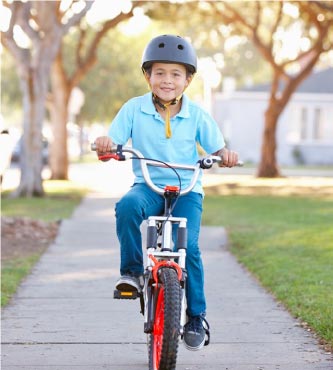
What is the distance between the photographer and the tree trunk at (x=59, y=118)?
90.0ft

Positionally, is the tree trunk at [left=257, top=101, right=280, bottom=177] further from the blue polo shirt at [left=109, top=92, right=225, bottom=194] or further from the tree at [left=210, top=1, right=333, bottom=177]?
the blue polo shirt at [left=109, top=92, right=225, bottom=194]

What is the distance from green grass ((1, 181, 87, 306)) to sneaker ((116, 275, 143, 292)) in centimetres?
278

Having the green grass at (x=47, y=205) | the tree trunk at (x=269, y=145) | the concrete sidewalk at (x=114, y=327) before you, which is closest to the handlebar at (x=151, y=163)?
the concrete sidewalk at (x=114, y=327)

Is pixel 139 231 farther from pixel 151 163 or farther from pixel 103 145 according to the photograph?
pixel 103 145

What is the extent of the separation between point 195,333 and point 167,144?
1097mm

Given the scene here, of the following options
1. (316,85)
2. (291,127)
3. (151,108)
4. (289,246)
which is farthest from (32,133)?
(316,85)

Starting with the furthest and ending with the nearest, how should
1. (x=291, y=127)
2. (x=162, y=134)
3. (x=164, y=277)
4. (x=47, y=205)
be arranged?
(x=291, y=127), (x=47, y=205), (x=162, y=134), (x=164, y=277)

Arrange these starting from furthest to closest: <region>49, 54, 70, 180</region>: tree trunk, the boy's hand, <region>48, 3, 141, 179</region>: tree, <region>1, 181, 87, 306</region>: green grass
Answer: <region>49, 54, 70, 180</region>: tree trunk
<region>48, 3, 141, 179</region>: tree
<region>1, 181, 87, 306</region>: green grass
the boy's hand

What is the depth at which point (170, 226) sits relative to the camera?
5.63 meters

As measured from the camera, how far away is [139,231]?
229 inches

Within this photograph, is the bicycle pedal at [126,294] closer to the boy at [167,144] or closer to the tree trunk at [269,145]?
the boy at [167,144]

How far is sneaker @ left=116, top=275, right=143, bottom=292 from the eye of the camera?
5.81 meters

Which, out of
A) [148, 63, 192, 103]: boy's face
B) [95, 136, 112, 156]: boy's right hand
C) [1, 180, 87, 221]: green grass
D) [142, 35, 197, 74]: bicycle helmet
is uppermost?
[142, 35, 197, 74]: bicycle helmet

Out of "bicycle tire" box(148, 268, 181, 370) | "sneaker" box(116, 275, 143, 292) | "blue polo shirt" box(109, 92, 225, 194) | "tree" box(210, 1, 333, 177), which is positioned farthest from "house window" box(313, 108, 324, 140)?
"bicycle tire" box(148, 268, 181, 370)
